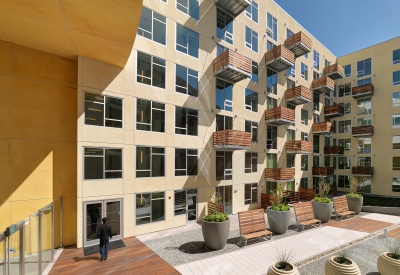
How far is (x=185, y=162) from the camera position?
1409 cm

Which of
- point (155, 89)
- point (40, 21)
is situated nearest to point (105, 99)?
point (155, 89)

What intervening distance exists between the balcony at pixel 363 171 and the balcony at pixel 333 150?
8.58 feet

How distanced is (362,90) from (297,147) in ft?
49.8

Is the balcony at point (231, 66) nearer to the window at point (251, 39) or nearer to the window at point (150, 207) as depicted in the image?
the window at point (251, 39)

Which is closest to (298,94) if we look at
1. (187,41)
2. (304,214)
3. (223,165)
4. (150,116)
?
(223,165)

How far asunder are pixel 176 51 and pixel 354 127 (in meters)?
26.8

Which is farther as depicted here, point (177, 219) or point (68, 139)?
point (177, 219)

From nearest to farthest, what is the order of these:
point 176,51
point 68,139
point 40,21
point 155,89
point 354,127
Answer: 1. point 40,21
2. point 68,139
3. point 155,89
4. point 176,51
5. point 354,127

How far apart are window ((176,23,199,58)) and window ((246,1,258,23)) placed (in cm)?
710

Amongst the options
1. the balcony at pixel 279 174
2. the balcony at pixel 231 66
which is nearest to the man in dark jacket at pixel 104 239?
the balcony at pixel 231 66

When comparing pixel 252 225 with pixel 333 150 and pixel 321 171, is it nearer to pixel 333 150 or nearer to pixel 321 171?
pixel 321 171

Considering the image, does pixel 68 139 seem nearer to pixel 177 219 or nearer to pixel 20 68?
pixel 20 68

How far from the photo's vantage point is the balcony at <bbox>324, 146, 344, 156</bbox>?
27.7 meters

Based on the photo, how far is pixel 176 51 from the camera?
13836 mm
